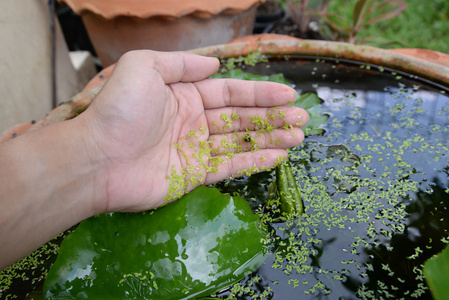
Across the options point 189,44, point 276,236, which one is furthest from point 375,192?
point 189,44

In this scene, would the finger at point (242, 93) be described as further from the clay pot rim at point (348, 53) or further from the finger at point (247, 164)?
the clay pot rim at point (348, 53)

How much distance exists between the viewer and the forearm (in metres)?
0.72

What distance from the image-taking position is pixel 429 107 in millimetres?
1184

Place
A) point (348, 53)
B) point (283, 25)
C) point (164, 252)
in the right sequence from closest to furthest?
1. point (164, 252)
2. point (348, 53)
3. point (283, 25)

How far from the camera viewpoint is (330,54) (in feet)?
4.49

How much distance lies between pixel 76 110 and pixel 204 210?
1.84 ft

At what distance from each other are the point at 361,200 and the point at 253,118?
1.24ft

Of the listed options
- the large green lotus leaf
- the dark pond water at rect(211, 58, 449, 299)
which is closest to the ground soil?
the dark pond water at rect(211, 58, 449, 299)

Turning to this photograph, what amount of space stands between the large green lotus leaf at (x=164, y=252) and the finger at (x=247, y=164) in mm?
135

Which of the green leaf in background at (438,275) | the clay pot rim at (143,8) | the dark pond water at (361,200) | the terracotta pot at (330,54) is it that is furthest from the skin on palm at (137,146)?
the clay pot rim at (143,8)

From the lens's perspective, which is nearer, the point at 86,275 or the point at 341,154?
the point at 86,275

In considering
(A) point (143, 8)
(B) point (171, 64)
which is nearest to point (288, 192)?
(B) point (171, 64)

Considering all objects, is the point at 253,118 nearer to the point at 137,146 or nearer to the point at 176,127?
the point at 176,127

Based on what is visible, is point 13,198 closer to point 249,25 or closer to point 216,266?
point 216,266
